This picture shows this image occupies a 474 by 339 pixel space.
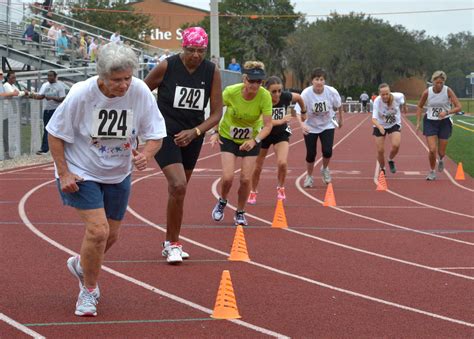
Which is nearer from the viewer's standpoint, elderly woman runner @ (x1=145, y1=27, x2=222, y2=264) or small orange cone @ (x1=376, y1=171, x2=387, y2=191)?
elderly woman runner @ (x1=145, y1=27, x2=222, y2=264)

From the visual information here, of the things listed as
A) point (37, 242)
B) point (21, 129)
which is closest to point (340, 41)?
point (21, 129)

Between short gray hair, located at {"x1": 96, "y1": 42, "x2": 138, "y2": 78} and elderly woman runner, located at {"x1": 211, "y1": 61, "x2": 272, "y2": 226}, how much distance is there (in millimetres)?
4717

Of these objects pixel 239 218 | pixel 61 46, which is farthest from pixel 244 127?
pixel 61 46

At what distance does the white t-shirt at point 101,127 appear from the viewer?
6.59 meters

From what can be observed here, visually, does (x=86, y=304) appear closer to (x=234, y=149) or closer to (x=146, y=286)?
(x=146, y=286)

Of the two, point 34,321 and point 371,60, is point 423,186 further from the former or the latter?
point 371,60

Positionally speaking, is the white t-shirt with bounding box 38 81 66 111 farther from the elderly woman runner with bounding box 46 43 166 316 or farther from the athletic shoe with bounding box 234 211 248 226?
the elderly woman runner with bounding box 46 43 166 316

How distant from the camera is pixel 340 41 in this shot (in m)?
105

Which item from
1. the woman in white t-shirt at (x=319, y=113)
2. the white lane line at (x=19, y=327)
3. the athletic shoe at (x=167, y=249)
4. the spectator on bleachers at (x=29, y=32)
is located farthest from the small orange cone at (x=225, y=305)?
the spectator on bleachers at (x=29, y=32)

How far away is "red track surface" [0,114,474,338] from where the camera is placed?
6.57 metres

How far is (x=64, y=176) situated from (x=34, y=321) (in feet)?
3.26

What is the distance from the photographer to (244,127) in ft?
37.5

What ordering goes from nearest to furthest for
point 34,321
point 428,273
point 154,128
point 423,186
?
point 34,321, point 154,128, point 428,273, point 423,186

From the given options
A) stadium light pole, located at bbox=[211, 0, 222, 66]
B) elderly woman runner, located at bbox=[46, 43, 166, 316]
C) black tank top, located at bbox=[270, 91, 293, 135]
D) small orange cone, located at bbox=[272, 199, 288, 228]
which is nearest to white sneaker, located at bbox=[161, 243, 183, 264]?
elderly woman runner, located at bbox=[46, 43, 166, 316]
